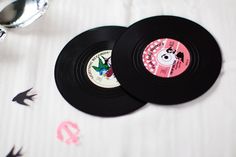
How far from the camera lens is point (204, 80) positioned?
1.89ft

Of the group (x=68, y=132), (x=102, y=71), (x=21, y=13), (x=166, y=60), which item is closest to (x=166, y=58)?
(x=166, y=60)

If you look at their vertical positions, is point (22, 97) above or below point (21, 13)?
below

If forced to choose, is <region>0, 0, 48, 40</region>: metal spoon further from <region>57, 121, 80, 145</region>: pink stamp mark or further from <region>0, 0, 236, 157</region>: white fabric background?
<region>57, 121, 80, 145</region>: pink stamp mark

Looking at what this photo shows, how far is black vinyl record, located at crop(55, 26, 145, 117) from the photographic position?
Result: 0.57m

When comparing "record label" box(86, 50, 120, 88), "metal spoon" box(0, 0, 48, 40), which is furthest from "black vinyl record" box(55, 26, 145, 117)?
"metal spoon" box(0, 0, 48, 40)

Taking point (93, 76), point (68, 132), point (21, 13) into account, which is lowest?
point (68, 132)

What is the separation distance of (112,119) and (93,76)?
0.10 metres

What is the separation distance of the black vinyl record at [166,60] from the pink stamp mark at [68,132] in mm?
119

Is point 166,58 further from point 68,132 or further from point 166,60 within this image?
point 68,132

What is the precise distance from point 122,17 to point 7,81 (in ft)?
0.91

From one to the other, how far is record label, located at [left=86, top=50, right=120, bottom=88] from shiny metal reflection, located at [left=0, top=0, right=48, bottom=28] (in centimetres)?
19

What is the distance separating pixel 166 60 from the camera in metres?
Answer: 0.61

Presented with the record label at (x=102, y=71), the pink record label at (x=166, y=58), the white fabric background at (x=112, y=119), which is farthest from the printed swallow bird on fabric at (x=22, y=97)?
the pink record label at (x=166, y=58)

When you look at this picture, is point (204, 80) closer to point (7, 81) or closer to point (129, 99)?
point (129, 99)
